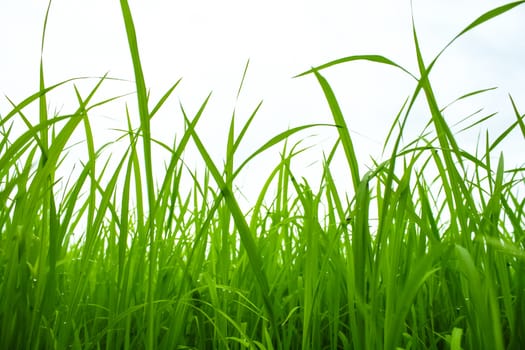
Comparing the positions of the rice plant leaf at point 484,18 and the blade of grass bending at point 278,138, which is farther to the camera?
the blade of grass bending at point 278,138

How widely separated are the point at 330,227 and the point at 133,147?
0.53 metres

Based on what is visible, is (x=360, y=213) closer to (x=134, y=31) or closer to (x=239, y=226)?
(x=239, y=226)

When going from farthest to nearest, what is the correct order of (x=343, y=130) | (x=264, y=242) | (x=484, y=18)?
(x=264, y=242)
(x=343, y=130)
(x=484, y=18)

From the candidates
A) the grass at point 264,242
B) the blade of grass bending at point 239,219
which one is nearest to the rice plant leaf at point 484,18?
the grass at point 264,242

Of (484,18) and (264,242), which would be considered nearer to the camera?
(484,18)

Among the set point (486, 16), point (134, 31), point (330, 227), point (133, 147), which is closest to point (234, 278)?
point (330, 227)

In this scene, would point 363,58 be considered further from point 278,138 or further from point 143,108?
point 143,108

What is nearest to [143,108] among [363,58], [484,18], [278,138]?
[278,138]

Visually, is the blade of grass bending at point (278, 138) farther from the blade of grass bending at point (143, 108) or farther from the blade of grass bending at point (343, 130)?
the blade of grass bending at point (143, 108)

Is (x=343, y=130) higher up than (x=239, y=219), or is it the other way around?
(x=343, y=130)

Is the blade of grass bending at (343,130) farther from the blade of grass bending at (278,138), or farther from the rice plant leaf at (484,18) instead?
the rice plant leaf at (484,18)

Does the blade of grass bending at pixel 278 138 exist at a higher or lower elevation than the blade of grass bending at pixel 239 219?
higher

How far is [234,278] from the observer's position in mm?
1163

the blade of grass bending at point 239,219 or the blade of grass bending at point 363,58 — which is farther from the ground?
the blade of grass bending at point 363,58
